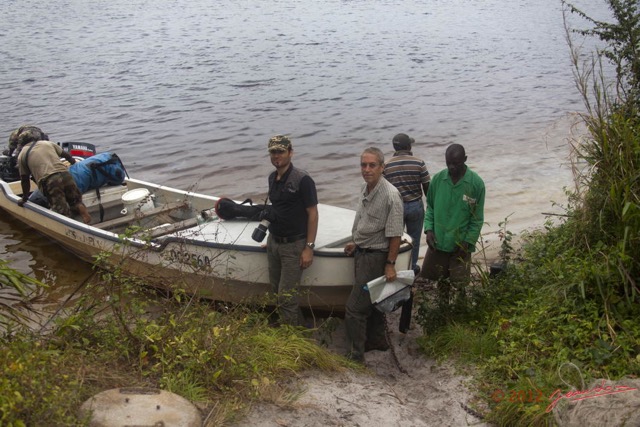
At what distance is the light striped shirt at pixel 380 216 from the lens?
575cm

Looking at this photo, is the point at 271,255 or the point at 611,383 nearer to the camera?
the point at 611,383

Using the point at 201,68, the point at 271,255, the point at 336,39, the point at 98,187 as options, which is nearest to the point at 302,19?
the point at 336,39

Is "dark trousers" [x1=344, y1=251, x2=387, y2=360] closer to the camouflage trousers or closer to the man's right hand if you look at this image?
the man's right hand

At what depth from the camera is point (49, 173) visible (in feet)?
30.6

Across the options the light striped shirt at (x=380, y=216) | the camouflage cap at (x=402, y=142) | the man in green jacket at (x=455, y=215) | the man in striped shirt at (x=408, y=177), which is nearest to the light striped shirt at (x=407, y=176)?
the man in striped shirt at (x=408, y=177)

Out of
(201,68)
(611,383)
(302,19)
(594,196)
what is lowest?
(611,383)

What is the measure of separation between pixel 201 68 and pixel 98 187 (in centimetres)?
1593

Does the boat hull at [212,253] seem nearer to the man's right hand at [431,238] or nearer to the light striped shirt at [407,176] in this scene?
the man's right hand at [431,238]

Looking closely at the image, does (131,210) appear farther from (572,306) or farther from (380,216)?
(572,306)

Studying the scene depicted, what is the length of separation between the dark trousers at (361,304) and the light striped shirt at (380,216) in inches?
5.3

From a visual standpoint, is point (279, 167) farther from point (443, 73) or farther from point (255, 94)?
point (443, 73)

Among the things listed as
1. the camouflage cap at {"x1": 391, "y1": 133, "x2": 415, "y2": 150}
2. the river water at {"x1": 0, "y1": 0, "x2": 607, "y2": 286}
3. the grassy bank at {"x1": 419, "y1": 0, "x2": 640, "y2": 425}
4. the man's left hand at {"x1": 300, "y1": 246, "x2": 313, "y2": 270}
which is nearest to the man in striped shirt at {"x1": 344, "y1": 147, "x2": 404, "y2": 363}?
the man's left hand at {"x1": 300, "y1": 246, "x2": 313, "y2": 270}

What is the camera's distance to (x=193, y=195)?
9.45m

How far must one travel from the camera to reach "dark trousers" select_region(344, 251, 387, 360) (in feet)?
19.6
